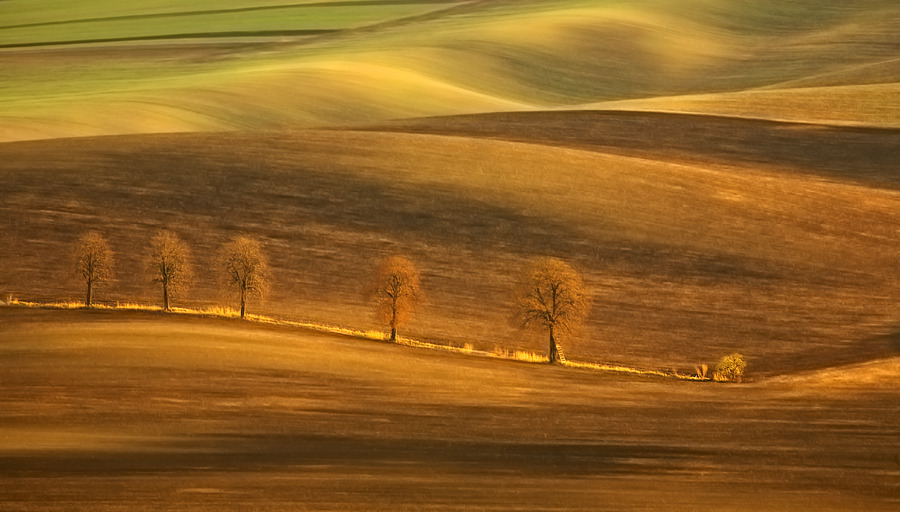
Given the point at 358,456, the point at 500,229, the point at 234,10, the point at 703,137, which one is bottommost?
the point at 358,456

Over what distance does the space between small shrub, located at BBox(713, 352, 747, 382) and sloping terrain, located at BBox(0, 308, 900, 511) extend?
1794 millimetres

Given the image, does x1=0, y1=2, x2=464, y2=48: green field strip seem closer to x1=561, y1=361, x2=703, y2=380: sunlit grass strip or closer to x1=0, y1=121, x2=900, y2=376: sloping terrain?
x1=0, y1=121, x2=900, y2=376: sloping terrain

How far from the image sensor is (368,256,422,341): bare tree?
3288cm

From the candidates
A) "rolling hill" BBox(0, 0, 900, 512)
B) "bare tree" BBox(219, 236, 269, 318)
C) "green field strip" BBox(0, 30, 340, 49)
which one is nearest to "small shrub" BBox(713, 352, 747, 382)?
"rolling hill" BBox(0, 0, 900, 512)

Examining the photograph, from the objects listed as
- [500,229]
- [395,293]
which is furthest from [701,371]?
[500,229]

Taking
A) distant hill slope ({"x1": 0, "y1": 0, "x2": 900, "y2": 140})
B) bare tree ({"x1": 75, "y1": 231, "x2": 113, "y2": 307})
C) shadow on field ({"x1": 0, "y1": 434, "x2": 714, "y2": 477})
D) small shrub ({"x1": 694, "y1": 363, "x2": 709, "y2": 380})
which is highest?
distant hill slope ({"x1": 0, "y1": 0, "x2": 900, "y2": 140})

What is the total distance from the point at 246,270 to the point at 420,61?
39.9 m

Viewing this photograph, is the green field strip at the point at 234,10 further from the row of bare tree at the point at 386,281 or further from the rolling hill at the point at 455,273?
the row of bare tree at the point at 386,281

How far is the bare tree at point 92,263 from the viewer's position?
112ft

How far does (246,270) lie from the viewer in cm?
3422

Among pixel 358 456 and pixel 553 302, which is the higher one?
pixel 553 302

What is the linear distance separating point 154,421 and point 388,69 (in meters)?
47.2

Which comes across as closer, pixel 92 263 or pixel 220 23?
pixel 92 263

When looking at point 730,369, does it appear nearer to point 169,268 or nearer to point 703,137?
point 169,268
